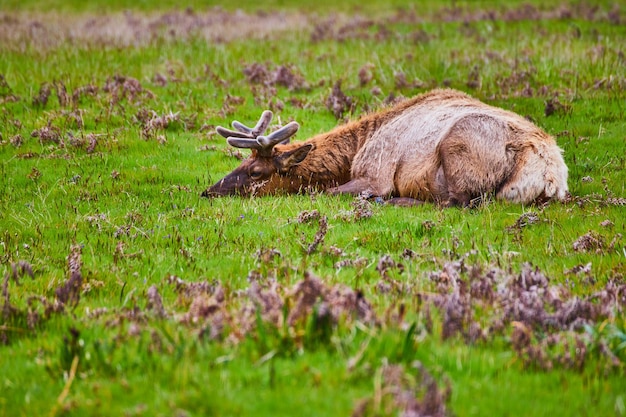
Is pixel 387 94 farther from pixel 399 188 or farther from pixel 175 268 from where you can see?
pixel 175 268

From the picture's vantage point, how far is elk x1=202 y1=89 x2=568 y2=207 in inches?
349

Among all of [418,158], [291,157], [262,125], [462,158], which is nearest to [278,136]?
[291,157]

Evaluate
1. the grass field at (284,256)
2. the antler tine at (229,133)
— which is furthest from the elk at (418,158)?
the grass field at (284,256)

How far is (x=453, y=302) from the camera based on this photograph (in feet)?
16.7

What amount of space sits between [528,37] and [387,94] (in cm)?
642

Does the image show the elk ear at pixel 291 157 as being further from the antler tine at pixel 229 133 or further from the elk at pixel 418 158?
the antler tine at pixel 229 133

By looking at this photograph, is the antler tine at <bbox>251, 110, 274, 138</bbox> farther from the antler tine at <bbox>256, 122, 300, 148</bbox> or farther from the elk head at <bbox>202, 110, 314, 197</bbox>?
the antler tine at <bbox>256, 122, 300, 148</bbox>

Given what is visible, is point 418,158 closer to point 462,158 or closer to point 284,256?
point 462,158

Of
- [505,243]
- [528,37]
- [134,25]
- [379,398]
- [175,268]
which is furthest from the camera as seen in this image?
[134,25]

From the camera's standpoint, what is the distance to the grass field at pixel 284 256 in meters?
4.14

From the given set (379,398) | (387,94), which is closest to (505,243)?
(379,398)

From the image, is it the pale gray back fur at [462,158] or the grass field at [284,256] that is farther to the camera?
the pale gray back fur at [462,158]

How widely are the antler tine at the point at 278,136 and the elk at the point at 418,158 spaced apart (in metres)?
0.01

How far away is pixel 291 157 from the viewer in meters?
10.2
